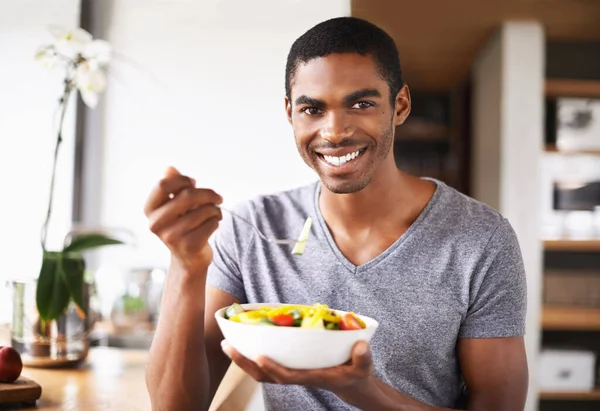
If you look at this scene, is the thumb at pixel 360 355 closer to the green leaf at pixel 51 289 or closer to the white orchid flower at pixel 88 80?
the green leaf at pixel 51 289

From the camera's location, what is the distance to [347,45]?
1205mm

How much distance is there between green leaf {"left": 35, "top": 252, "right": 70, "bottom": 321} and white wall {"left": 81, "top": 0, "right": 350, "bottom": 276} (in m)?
1.61

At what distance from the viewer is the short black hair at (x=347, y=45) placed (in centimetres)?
121

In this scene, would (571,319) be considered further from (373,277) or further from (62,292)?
(62,292)

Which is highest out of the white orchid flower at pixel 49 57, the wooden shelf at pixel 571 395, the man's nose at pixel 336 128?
the white orchid flower at pixel 49 57

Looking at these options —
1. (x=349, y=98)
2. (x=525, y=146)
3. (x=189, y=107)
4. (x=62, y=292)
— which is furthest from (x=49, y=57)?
(x=525, y=146)

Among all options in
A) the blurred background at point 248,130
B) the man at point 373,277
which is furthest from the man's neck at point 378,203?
the blurred background at point 248,130

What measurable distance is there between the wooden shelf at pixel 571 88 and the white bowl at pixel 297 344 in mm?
3208

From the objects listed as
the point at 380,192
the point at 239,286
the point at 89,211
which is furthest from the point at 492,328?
the point at 89,211

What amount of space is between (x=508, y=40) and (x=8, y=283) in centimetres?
289

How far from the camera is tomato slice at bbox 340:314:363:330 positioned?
2.86ft

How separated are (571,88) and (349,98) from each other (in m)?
2.89

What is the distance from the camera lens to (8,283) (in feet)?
4.85

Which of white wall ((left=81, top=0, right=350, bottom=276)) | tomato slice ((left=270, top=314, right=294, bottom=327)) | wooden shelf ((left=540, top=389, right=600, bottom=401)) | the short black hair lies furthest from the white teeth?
wooden shelf ((left=540, top=389, right=600, bottom=401))
